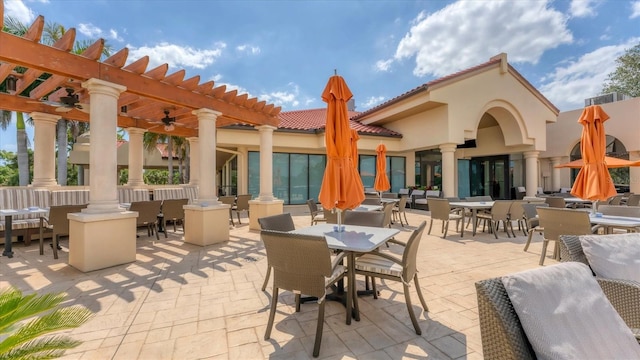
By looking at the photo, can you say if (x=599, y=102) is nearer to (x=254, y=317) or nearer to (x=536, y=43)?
(x=536, y=43)

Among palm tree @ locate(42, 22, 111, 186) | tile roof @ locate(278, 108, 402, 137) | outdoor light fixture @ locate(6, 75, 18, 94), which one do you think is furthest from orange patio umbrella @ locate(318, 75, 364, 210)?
palm tree @ locate(42, 22, 111, 186)

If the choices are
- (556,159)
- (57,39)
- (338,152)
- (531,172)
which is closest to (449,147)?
(531,172)

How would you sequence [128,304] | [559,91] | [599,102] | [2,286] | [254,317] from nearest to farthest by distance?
[254,317]
[128,304]
[2,286]
[599,102]
[559,91]

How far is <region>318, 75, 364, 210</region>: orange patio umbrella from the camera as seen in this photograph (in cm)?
372

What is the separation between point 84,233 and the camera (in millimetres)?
4414

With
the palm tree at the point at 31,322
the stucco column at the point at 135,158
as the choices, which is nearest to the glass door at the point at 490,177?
the stucco column at the point at 135,158

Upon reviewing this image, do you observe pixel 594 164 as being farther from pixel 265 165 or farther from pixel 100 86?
pixel 100 86

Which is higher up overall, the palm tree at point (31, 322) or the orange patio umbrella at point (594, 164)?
the orange patio umbrella at point (594, 164)

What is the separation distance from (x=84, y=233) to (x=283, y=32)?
785 centimetres

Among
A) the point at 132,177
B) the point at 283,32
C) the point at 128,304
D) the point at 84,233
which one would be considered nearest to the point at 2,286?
the point at 84,233

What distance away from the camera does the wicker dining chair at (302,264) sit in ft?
7.61

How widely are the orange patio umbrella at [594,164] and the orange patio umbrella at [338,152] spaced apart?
15.8 ft

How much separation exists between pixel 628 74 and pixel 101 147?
29.9 m

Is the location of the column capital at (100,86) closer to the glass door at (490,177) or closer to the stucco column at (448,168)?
the stucco column at (448,168)
